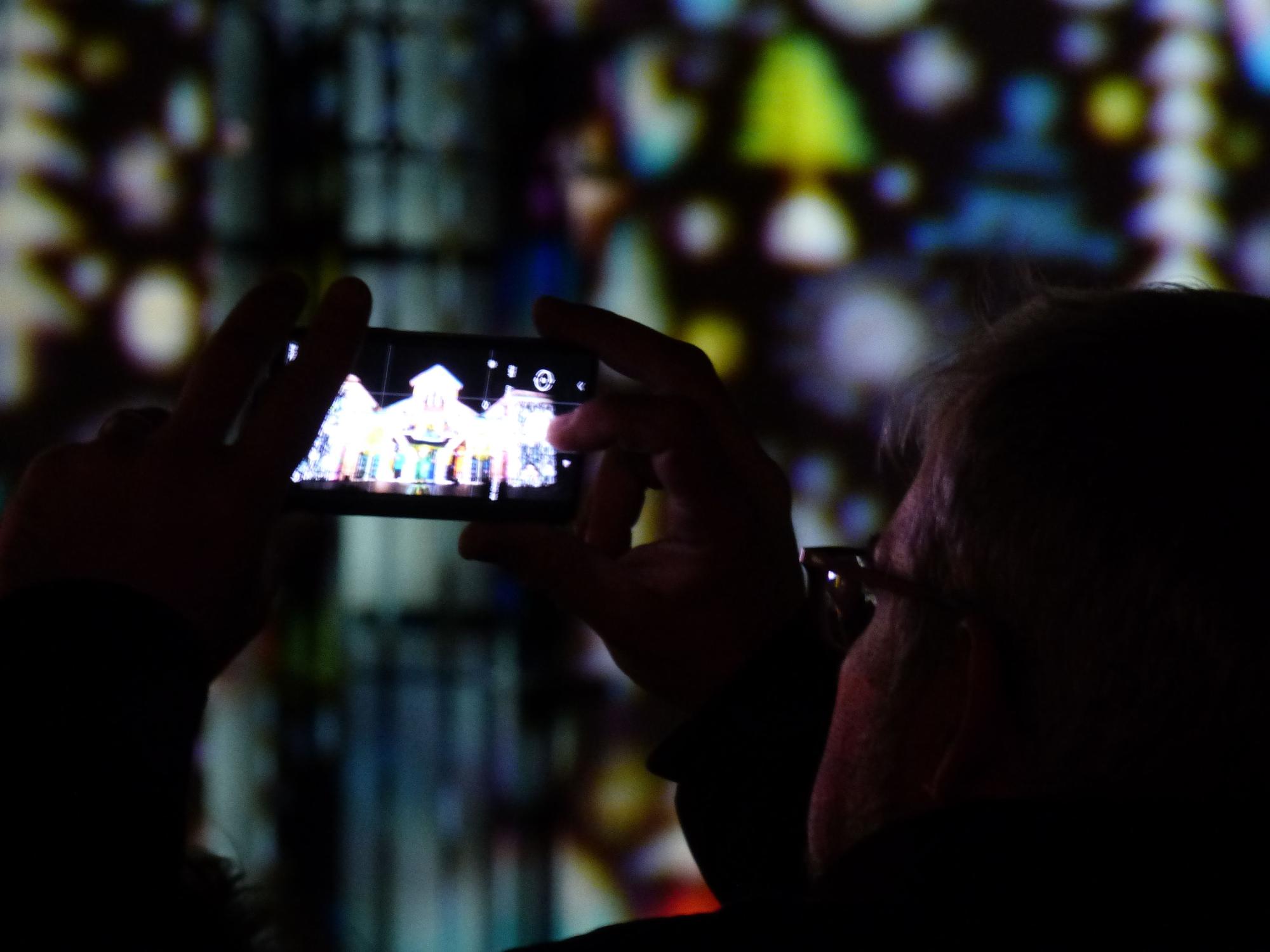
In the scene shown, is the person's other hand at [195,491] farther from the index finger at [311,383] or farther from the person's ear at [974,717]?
the person's ear at [974,717]

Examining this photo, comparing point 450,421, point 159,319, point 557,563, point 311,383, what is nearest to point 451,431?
point 450,421

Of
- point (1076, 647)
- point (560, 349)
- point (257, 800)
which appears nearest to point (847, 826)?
point (1076, 647)

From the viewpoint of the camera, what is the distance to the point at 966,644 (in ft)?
1.62

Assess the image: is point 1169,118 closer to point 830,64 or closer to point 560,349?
point 830,64

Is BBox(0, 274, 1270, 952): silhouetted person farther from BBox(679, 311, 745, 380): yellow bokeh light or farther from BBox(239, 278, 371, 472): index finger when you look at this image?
BBox(679, 311, 745, 380): yellow bokeh light

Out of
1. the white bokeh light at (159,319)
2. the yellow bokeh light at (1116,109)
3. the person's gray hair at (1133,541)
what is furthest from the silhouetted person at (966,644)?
the yellow bokeh light at (1116,109)

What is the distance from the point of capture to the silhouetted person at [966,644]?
0.41 m

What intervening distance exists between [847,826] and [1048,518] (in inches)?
7.4

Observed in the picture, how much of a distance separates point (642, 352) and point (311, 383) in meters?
0.26

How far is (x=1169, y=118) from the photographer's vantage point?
1539 mm

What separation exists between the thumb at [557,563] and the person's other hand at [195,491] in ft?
0.79

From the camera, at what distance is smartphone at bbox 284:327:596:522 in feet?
Result: 2.58

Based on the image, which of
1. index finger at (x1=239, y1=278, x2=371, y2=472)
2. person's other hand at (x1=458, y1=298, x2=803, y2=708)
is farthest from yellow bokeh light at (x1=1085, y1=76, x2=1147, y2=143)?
index finger at (x1=239, y1=278, x2=371, y2=472)

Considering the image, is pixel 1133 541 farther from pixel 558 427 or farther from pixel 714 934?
pixel 558 427
